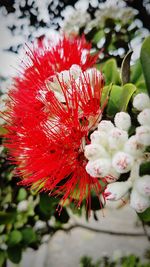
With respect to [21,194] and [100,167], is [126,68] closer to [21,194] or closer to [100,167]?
[100,167]

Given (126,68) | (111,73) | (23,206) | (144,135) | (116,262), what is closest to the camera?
(144,135)

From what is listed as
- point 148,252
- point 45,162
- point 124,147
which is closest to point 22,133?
point 45,162

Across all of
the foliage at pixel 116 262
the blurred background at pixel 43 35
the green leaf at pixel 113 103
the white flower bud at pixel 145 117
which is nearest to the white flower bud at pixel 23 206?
the blurred background at pixel 43 35

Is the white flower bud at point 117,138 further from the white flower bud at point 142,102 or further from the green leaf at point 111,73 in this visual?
the green leaf at point 111,73

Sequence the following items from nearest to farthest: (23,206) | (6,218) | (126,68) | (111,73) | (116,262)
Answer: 1. (126,68)
2. (111,73)
3. (6,218)
4. (23,206)
5. (116,262)

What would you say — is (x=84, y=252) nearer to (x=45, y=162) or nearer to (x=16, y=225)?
(x=16, y=225)

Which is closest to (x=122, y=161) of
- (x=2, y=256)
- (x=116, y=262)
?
(x=2, y=256)

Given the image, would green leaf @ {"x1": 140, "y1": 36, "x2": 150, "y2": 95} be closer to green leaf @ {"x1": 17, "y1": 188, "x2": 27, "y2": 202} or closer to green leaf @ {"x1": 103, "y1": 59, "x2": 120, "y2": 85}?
green leaf @ {"x1": 103, "y1": 59, "x2": 120, "y2": 85}
